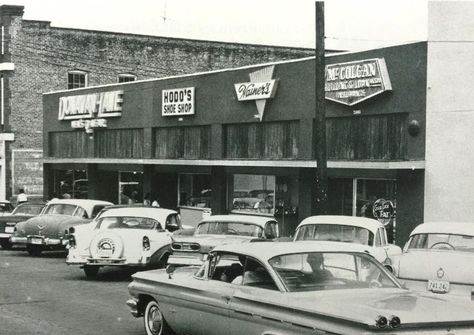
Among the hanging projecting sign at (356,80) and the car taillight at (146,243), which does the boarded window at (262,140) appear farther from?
the car taillight at (146,243)

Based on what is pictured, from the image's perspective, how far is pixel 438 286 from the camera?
10391mm

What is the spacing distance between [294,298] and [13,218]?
1625 cm

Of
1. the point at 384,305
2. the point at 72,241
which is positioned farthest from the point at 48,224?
the point at 384,305

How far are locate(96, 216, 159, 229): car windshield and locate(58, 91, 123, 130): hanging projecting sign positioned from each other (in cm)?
1364

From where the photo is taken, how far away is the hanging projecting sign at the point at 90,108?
29.9 meters

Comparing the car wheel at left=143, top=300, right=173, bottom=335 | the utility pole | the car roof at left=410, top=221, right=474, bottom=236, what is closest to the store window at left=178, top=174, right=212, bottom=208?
the utility pole

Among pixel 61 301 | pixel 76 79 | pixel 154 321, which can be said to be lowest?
pixel 61 301

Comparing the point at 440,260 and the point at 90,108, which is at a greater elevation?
the point at 90,108

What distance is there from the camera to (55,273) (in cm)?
1645

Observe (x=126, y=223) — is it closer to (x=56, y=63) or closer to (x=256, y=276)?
(x=256, y=276)

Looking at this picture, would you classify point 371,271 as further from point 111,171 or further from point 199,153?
point 111,171

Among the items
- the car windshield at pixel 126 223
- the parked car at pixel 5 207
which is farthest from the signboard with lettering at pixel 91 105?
the car windshield at pixel 126 223

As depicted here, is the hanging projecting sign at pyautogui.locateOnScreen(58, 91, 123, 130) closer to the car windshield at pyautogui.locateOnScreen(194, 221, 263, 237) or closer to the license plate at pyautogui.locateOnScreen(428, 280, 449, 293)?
the car windshield at pyautogui.locateOnScreen(194, 221, 263, 237)

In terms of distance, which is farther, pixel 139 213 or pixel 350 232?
pixel 139 213
